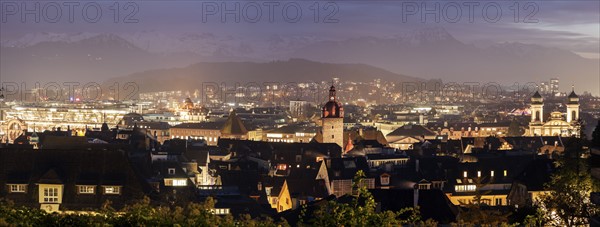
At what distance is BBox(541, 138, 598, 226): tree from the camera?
4394 centimetres

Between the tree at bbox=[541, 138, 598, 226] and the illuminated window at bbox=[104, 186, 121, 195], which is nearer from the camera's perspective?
the tree at bbox=[541, 138, 598, 226]

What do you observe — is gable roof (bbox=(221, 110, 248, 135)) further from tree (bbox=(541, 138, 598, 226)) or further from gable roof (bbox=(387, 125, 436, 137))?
tree (bbox=(541, 138, 598, 226))

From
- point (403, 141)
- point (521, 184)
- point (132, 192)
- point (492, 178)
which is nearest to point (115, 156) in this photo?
point (132, 192)

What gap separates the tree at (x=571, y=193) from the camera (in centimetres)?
4394

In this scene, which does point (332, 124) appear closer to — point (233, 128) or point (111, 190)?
point (233, 128)

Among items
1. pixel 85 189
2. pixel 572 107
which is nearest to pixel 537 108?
pixel 572 107

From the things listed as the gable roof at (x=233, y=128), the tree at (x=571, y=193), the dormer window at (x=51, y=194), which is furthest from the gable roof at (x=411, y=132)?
the dormer window at (x=51, y=194)

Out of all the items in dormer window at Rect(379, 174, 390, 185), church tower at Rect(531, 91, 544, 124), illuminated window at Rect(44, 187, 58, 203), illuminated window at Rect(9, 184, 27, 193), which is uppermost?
church tower at Rect(531, 91, 544, 124)

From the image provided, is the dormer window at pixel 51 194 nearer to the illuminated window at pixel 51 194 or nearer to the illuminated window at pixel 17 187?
the illuminated window at pixel 51 194

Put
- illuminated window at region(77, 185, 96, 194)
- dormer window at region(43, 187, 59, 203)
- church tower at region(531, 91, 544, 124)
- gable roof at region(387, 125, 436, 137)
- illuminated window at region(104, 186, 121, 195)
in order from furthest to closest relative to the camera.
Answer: church tower at region(531, 91, 544, 124) → gable roof at region(387, 125, 436, 137) → illuminated window at region(104, 186, 121, 195) → illuminated window at region(77, 185, 96, 194) → dormer window at region(43, 187, 59, 203)

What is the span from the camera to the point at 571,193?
149 feet

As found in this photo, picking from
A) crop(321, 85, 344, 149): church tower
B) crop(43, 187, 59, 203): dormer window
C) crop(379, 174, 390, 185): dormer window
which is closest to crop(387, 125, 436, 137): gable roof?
crop(321, 85, 344, 149): church tower

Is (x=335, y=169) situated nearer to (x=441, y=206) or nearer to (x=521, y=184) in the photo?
(x=521, y=184)

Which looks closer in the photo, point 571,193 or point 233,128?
point 571,193
